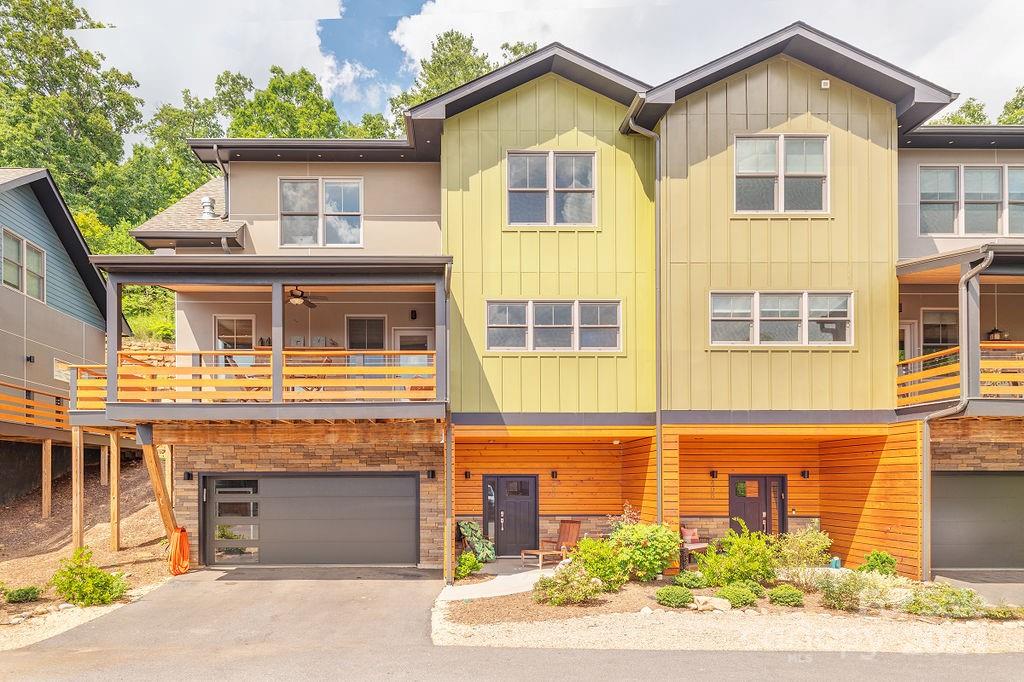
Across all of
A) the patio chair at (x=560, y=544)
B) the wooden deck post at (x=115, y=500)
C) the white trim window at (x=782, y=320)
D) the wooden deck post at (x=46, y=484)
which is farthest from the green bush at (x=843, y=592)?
the wooden deck post at (x=46, y=484)

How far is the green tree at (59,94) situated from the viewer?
35750 mm

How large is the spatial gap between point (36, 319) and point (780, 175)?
18.8 meters

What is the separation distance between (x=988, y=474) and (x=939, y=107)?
719 cm

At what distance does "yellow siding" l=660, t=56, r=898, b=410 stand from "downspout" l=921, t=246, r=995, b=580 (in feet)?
3.35

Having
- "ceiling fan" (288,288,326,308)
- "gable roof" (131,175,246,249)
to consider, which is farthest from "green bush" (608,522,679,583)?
"gable roof" (131,175,246,249)

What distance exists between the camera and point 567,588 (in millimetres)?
10508

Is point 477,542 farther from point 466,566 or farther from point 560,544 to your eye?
point 560,544

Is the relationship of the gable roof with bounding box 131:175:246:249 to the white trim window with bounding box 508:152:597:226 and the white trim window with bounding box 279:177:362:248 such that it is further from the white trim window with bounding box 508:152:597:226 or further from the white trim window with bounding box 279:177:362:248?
the white trim window with bounding box 508:152:597:226

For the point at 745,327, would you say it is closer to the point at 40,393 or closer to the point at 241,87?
the point at 40,393


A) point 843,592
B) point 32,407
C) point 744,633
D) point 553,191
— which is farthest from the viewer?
point 32,407

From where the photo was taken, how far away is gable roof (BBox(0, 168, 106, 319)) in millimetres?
18000

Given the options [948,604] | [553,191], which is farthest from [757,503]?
[553,191]

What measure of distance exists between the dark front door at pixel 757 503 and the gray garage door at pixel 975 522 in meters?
2.84

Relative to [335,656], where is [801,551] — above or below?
above
